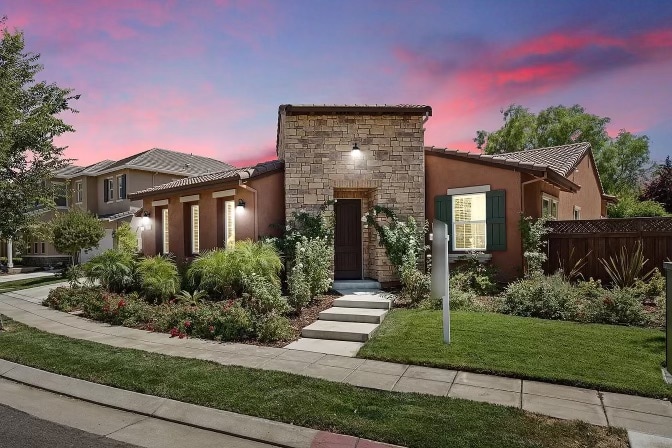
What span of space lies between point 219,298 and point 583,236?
9.12 meters

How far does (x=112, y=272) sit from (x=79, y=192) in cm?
1804

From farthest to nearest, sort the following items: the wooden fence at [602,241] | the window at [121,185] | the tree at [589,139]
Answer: the tree at [589,139], the window at [121,185], the wooden fence at [602,241]

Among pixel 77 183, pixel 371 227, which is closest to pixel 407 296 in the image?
pixel 371 227

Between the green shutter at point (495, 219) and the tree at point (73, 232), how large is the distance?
16.4 meters

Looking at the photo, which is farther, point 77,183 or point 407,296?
point 77,183

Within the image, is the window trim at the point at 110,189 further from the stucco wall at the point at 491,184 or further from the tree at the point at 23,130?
the stucco wall at the point at 491,184

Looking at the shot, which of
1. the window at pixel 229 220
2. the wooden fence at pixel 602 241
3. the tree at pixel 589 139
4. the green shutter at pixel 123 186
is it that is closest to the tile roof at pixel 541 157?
the wooden fence at pixel 602 241

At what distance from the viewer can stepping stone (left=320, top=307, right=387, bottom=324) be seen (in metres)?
8.22

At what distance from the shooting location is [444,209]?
11.5 m

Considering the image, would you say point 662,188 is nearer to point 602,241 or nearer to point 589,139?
point 589,139

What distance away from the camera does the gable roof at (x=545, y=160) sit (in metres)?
10.4

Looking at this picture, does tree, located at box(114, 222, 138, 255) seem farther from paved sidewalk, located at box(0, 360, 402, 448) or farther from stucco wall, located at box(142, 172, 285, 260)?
paved sidewalk, located at box(0, 360, 402, 448)

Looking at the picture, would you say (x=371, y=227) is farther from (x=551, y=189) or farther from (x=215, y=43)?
(x=215, y=43)

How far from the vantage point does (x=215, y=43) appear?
36.2ft
